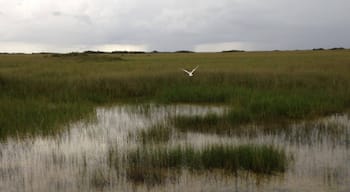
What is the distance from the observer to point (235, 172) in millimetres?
7320

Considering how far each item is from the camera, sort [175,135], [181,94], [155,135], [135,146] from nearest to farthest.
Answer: [135,146], [155,135], [175,135], [181,94]

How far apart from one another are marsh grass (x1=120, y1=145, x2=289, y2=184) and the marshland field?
17 millimetres

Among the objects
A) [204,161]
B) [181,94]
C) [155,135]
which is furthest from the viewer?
[181,94]

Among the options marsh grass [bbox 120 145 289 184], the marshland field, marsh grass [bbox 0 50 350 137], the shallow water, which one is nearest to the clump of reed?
the marshland field

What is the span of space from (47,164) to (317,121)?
6.98m

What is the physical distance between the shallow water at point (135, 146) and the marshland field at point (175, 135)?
0.07 ft

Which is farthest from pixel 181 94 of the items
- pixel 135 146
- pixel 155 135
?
pixel 135 146

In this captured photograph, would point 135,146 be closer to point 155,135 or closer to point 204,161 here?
point 155,135

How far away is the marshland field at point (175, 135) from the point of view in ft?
23.5

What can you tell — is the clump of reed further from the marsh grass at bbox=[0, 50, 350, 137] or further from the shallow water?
the marsh grass at bbox=[0, 50, 350, 137]

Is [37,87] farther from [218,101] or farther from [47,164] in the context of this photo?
[47,164]

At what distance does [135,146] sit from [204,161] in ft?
6.60

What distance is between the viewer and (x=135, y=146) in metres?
9.27

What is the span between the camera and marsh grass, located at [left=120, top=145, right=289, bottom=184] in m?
7.37
